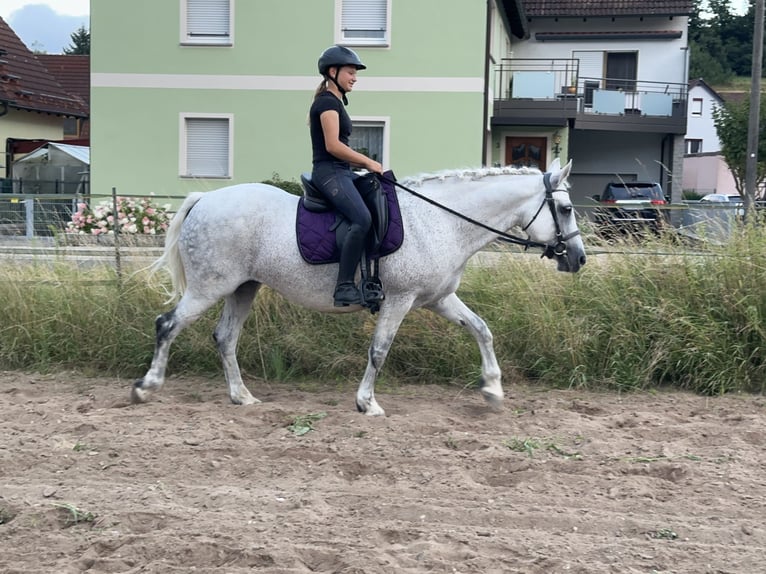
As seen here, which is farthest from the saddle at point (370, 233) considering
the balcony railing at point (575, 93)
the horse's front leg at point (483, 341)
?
the balcony railing at point (575, 93)

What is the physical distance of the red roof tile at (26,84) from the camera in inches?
1271

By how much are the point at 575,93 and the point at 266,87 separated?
9875 mm

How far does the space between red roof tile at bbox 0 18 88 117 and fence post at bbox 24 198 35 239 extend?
75.3ft

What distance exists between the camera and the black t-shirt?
6.57 metres

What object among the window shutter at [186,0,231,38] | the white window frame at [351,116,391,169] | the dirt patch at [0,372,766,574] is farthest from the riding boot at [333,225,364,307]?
the window shutter at [186,0,231,38]

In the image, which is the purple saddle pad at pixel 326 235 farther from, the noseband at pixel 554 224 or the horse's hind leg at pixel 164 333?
the noseband at pixel 554 224

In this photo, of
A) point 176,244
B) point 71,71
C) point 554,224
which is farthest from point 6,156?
point 554,224

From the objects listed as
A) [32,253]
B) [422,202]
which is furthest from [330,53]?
[32,253]

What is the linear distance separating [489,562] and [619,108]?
28.1 metres

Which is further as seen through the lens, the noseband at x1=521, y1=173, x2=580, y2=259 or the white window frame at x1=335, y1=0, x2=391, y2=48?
the white window frame at x1=335, y1=0, x2=391, y2=48

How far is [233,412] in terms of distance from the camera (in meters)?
6.84

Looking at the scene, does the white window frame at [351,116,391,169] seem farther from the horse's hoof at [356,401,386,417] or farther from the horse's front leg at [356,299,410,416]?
the horse's hoof at [356,401,386,417]

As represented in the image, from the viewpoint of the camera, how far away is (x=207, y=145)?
23859 millimetres

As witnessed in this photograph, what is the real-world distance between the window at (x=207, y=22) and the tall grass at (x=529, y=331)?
15857 millimetres
